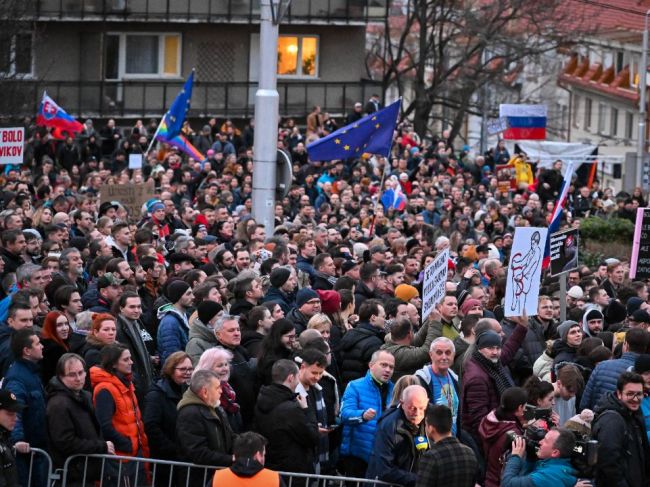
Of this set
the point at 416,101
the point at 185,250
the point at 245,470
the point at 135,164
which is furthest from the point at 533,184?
the point at 245,470

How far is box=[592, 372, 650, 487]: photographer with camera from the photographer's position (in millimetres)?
11062

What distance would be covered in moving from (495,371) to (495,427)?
3.27 ft

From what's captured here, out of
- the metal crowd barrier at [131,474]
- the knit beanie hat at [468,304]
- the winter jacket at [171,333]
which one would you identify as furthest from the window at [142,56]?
the metal crowd barrier at [131,474]

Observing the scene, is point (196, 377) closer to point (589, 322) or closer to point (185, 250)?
point (589, 322)

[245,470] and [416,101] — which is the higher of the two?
[416,101]

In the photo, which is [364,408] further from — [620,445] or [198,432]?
[620,445]

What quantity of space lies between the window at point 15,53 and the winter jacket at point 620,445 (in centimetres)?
1790

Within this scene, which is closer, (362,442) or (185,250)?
(362,442)

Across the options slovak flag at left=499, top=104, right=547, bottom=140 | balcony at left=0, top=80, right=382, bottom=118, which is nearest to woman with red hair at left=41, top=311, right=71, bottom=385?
balcony at left=0, top=80, right=382, bottom=118

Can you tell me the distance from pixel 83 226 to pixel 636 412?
9128 millimetres

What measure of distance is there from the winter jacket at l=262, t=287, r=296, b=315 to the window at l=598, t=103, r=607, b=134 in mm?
61180

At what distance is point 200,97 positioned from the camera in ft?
141

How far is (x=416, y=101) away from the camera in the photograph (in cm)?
4934

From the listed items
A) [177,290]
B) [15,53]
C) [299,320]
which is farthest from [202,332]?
[15,53]
